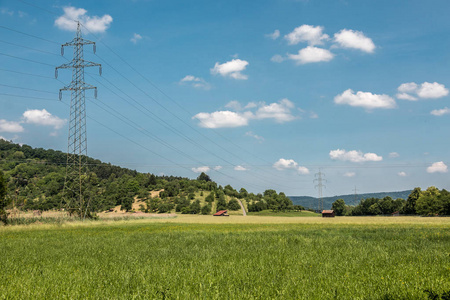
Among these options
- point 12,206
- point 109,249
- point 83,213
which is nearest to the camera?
point 109,249

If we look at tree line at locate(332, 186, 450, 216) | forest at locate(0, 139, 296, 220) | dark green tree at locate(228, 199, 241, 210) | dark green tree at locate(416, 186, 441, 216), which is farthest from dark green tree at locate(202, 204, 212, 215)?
dark green tree at locate(416, 186, 441, 216)

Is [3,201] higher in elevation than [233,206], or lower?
higher

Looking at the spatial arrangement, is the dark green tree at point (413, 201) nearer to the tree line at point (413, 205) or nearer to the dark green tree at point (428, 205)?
the tree line at point (413, 205)

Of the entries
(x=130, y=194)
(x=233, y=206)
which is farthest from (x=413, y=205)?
(x=130, y=194)

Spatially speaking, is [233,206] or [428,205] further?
[233,206]

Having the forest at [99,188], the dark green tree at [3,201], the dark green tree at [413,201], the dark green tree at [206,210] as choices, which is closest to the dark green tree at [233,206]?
the forest at [99,188]

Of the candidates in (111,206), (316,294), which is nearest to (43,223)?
(316,294)

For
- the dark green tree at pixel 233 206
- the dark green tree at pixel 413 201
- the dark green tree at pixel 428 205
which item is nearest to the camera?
the dark green tree at pixel 428 205

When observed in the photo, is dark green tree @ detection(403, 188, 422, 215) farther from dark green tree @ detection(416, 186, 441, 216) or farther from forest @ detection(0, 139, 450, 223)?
dark green tree @ detection(416, 186, 441, 216)

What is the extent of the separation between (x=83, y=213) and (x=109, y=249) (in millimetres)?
45632

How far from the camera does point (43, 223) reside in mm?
47688

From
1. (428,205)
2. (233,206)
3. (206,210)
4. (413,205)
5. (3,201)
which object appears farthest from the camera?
(233,206)

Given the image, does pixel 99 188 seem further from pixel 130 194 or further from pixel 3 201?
pixel 3 201

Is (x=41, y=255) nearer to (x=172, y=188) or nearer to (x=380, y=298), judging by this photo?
(x=380, y=298)
